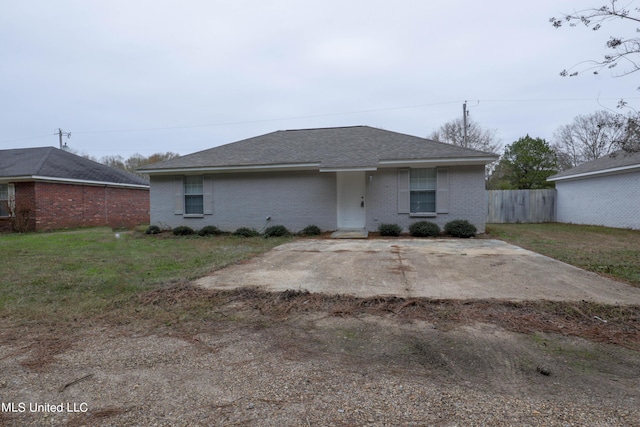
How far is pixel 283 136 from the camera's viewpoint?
53.0 ft

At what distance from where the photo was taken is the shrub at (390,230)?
11742 mm

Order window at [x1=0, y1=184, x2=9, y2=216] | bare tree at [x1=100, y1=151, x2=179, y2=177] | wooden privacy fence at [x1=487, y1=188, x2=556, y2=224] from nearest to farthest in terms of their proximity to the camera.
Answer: window at [x1=0, y1=184, x2=9, y2=216]
wooden privacy fence at [x1=487, y1=188, x2=556, y2=224]
bare tree at [x1=100, y1=151, x2=179, y2=177]

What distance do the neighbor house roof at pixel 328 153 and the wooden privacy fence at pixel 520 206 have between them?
7559 millimetres

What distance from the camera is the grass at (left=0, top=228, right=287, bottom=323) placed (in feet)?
14.7

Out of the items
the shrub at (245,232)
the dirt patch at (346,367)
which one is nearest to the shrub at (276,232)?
the shrub at (245,232)

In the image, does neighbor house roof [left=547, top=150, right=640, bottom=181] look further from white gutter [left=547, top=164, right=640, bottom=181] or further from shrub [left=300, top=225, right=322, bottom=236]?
shrub [left=300, top=225, right=322, bottom=236]

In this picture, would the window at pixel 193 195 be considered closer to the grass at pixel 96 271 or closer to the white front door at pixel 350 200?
the grass at pixel 96 271

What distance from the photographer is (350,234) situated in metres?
11.7

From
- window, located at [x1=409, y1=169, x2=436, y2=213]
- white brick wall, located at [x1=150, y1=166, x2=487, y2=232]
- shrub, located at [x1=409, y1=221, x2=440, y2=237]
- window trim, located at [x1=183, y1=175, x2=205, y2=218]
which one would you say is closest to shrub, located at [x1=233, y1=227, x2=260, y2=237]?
white brick wall, located at [x1=150, y1=166, x2=487, y2=232]

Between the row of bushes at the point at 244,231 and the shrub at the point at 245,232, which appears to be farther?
the shrub at the point at 245,232

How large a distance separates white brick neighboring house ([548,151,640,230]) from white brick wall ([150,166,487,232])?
5.74m

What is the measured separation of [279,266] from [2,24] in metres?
12.8

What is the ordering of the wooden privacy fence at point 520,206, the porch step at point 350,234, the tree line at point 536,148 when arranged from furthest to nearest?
1. the tree line at point 536,148
2. the wooden privacy fence at point 520,206
3. the porch step at point 350,234

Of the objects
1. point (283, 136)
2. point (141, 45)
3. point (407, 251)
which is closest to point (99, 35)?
point (141, 45)
